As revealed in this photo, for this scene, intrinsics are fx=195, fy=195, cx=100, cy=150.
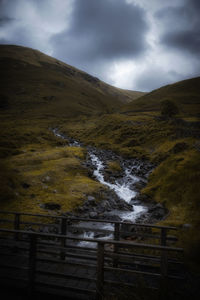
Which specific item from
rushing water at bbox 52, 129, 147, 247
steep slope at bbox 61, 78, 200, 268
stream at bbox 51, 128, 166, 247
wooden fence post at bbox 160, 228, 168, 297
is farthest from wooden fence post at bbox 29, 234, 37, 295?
rushing water at bbox 52, 129, 147, 247

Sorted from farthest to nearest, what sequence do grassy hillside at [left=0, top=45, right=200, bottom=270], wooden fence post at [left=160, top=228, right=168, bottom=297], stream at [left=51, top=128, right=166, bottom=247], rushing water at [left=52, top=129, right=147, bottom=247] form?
stream at [left=51, top=128, right=166, bottom=247] → rushing water at [left=52, top=129, right=147, bottom=247] → grassy hillside at [left=0, top=45, right=200, bottom=270] → wooden fence post at [left=160, top=228, right=168, bottom=297]

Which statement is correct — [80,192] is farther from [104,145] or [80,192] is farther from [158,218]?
[104,145]

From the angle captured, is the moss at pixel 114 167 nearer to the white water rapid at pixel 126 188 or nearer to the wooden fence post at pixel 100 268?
the white water rapid at pixel 126 188

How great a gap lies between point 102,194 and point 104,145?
28958 mm

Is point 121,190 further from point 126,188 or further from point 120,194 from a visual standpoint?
point 120,194

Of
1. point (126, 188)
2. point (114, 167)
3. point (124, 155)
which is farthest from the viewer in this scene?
point (124, 155)

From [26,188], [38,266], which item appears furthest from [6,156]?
[38,266]

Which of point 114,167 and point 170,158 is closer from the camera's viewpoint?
point 170,158

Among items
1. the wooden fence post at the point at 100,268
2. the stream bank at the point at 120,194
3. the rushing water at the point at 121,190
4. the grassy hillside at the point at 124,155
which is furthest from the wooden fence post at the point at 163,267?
the stream bank at the point at 120,194

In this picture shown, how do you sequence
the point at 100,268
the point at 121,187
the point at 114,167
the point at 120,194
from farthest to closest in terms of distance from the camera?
1. the point at 114,167
2. the point at 121,187
3. the point at 120,194
4. the point at 100,268

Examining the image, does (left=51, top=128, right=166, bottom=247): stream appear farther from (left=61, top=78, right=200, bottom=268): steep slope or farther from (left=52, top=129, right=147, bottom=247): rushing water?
(left=61, top=78, right=200, bottom=268): steep slope

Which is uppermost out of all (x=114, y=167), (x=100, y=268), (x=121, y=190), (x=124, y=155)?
(x=124, y=155)

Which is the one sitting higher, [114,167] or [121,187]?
[114,167]

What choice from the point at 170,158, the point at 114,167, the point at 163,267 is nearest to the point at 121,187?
the point at 114,167
